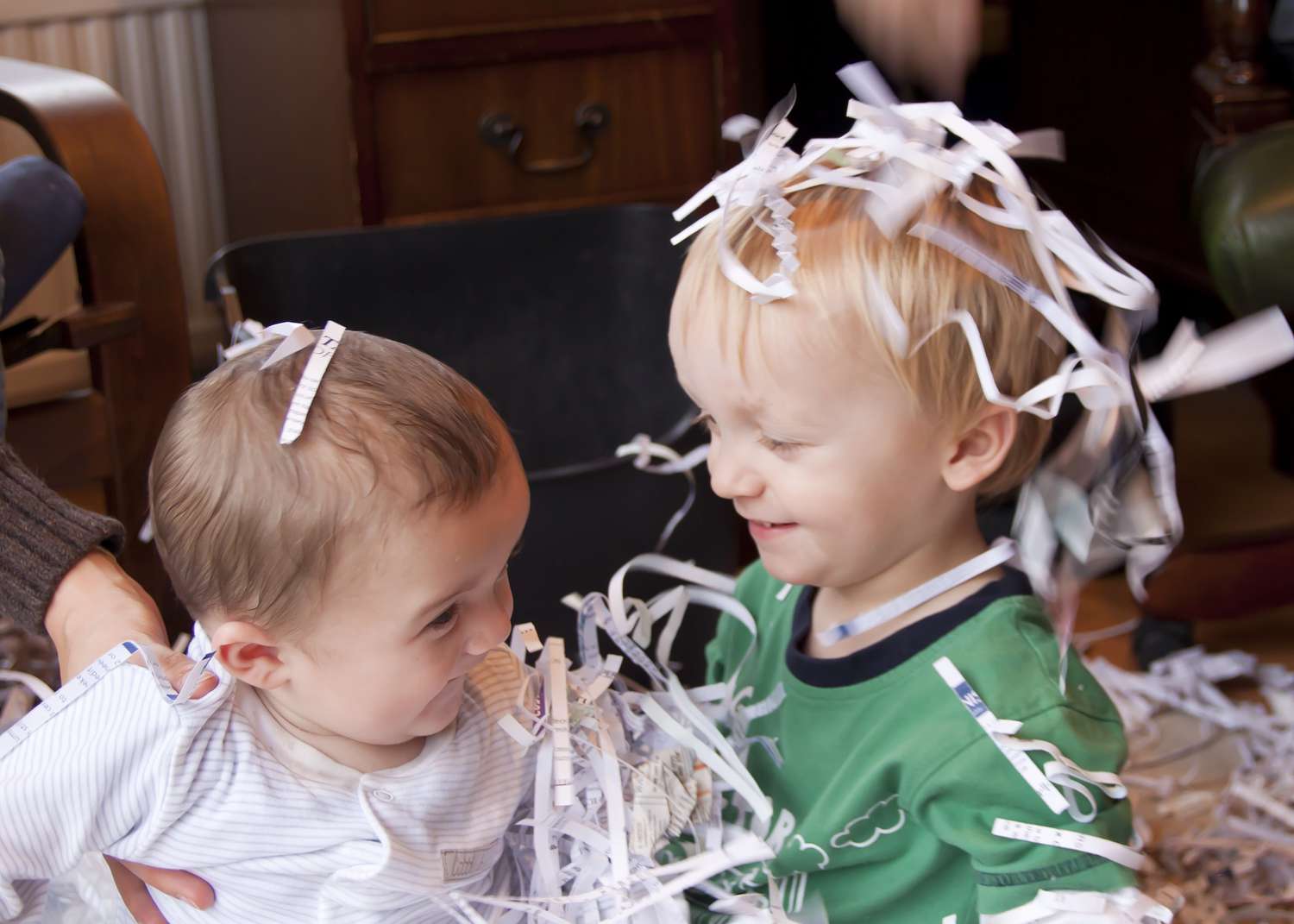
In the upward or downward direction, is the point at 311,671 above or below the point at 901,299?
below

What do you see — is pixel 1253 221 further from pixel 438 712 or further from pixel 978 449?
pixel 438 712

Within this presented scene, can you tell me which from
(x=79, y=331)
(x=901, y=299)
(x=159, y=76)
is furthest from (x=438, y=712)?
(x=159, y=76)

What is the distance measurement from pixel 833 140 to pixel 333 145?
2.87 feet

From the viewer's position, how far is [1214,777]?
1.30m

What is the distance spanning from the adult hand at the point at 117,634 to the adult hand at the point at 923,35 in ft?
1.93

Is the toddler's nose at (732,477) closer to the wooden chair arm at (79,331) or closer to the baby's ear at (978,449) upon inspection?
the baby's ear at (978,449)

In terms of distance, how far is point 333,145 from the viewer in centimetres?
156

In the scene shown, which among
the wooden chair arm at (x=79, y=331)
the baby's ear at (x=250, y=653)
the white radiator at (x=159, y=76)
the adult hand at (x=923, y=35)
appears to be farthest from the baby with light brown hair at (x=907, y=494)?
the white radiator at (x=159, y=76)

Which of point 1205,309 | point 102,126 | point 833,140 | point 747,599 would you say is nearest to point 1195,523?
point 1205,309

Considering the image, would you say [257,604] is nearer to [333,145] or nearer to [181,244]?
[333,145]

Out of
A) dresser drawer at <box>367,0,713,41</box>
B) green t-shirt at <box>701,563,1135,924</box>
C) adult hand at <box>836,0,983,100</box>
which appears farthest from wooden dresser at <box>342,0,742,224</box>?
green t-shirt at <box>701,563,1135,924</box>

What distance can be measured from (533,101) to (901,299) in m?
0.84

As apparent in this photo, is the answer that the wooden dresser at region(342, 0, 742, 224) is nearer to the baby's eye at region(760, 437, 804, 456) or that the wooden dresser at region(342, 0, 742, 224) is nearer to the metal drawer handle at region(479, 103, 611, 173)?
the metal drawer handle at region(479, 103, 611, 173)

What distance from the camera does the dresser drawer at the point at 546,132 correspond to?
1467 mm
